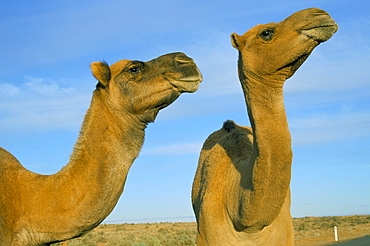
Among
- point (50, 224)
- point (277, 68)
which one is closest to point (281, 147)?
point (277, 68)

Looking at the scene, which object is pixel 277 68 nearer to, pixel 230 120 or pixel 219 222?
pixel 219 222

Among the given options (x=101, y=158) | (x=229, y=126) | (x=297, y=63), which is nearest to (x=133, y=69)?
(x=101, y=158)

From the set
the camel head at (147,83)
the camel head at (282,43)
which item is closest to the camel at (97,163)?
the camel head at (147,83)

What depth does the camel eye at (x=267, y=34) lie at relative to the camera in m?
5.82

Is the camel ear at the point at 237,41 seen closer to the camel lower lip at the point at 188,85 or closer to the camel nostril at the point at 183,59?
the camel nostril at the point at 183,59

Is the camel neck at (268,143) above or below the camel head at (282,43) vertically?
below

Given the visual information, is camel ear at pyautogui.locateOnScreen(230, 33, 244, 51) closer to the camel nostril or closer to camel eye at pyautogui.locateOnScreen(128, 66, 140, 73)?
the camel nostril

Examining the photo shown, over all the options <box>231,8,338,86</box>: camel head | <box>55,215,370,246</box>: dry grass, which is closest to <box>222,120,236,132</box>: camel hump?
<box>231,8,338,86</box>: camel head

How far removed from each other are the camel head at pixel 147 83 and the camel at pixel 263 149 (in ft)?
3.91

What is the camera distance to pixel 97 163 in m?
4.78

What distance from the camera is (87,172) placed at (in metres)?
4.75

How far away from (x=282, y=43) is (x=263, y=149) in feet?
3.82

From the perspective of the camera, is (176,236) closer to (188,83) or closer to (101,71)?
(101,71)

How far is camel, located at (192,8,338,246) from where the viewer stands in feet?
18.0
